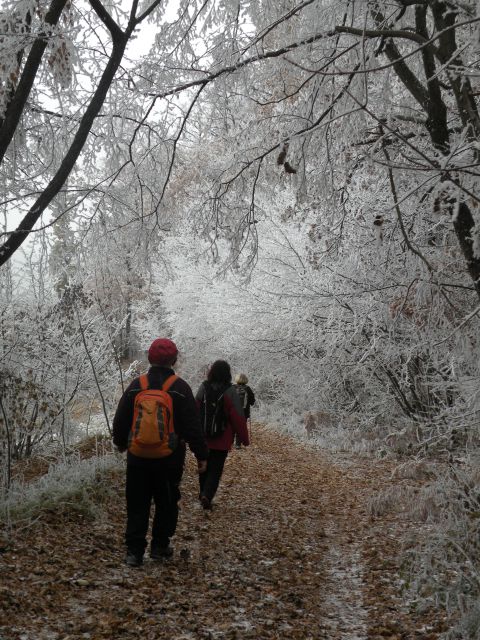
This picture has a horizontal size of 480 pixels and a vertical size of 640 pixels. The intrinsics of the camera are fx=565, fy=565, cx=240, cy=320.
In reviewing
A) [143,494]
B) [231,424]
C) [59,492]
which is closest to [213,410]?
[231,424]

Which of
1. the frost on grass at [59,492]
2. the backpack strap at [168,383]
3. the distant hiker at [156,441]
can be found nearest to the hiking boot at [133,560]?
the distant hiker at [156,441]

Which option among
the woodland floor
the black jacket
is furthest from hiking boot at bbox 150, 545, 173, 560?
the black jacket

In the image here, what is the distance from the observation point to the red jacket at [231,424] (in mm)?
6141

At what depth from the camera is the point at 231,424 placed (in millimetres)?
6195

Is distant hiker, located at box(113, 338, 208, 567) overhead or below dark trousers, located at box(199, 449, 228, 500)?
overhead

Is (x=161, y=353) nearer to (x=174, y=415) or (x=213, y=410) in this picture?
(x=174, y=415)

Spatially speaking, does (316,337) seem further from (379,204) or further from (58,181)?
(58,181)

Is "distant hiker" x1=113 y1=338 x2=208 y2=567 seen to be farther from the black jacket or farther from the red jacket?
the red jacket

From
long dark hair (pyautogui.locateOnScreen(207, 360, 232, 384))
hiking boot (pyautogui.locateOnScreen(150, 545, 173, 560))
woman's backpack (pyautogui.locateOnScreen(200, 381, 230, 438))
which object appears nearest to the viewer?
hiking boot (pyautogui.locateOnScreen(150, 545, 173, 560))

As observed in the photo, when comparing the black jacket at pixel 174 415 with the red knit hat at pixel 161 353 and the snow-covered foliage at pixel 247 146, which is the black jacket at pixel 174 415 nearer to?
the red knit hat at pixel 161 353

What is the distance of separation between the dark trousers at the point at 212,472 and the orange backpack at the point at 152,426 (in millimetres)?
1995

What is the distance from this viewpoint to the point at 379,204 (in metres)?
7.05

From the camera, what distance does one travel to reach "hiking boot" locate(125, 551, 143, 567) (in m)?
4.37

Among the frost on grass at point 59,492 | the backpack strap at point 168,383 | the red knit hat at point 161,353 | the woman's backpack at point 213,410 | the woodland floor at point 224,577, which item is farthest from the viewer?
the woman's backpack at point 213,410
